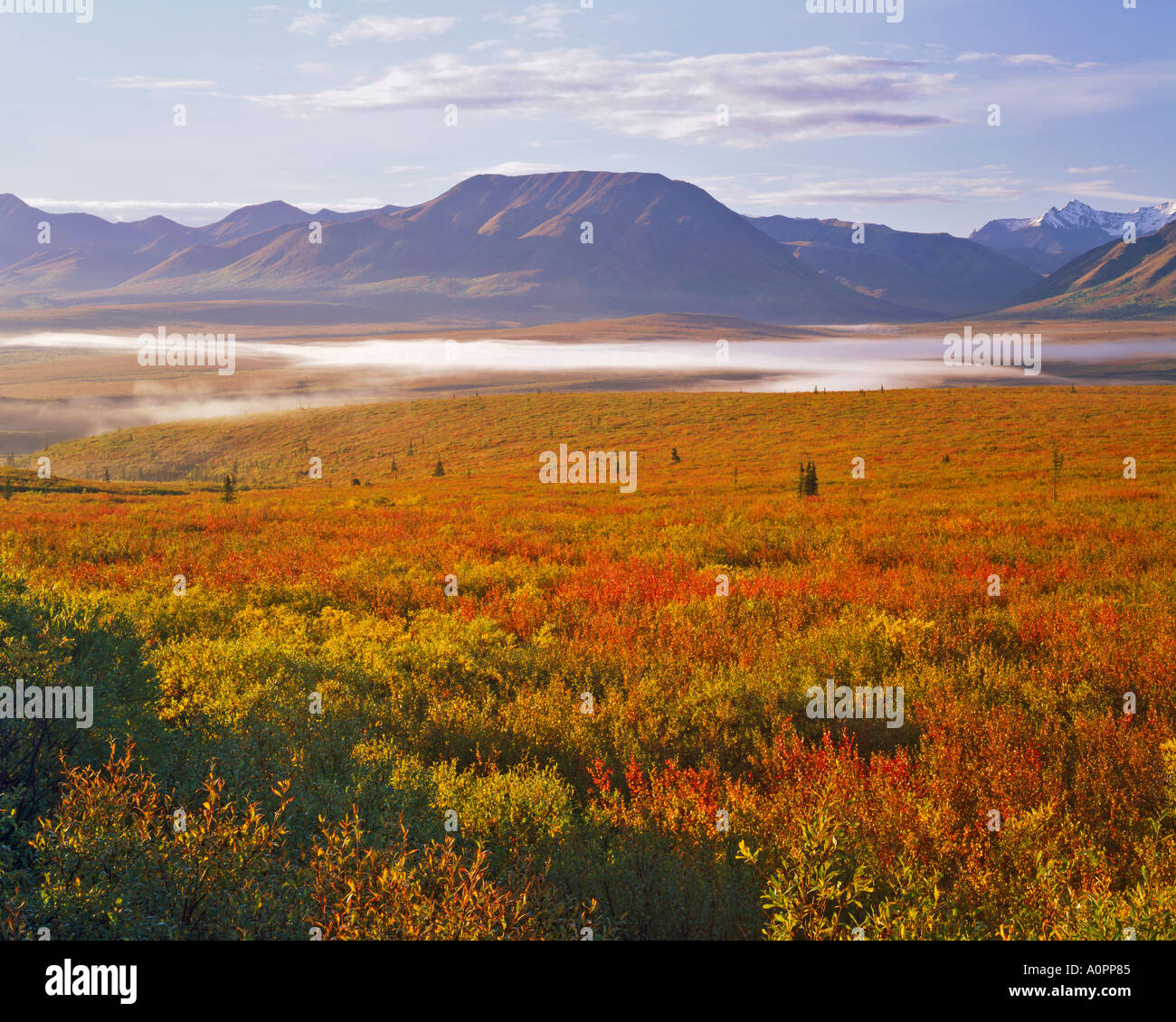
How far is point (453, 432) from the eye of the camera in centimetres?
7762

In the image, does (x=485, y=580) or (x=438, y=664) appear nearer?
(x=438, y=664)

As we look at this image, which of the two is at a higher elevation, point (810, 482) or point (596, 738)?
point (810, 482)

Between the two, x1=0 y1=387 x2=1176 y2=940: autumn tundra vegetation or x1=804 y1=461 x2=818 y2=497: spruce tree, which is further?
x1=804 y1=461 x2=818 y2=497: spruce tree

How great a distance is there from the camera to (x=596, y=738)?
709cm

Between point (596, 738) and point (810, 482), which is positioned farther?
point (810, 482)

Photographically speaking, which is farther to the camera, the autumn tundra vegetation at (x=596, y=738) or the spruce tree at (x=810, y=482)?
the spruce tree at (x=810, y=482)

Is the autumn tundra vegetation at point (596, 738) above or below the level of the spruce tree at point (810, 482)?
below

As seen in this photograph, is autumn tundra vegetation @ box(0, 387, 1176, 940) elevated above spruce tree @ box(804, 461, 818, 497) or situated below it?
below

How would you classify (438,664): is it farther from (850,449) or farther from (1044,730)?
(850,449)

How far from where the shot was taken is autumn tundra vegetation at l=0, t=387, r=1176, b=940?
4.21m

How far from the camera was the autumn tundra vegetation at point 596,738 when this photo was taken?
13.8 ft
